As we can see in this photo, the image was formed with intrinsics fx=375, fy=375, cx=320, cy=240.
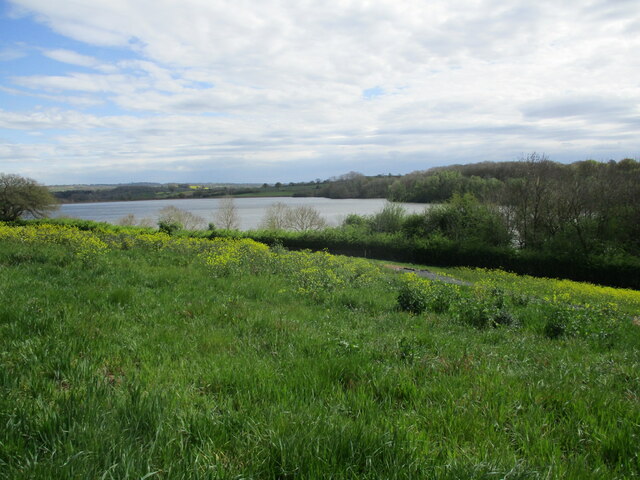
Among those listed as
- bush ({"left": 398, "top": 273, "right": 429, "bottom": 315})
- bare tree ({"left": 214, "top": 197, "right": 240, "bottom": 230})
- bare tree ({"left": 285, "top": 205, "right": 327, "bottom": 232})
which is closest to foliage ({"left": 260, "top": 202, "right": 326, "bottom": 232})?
bare tree ({"left": 285, "top": 205, "right": 327, "bottom": 232})

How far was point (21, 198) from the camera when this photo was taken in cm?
4000

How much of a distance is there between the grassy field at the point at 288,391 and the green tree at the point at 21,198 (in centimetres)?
4168

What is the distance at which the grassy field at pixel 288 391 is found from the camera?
6.74 ft

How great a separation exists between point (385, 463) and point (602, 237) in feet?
112

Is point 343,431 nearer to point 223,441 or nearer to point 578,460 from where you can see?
point 223,441

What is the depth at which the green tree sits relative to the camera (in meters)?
39.2

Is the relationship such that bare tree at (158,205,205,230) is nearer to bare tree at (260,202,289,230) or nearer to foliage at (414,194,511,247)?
bare tree at (260,202,289,230)

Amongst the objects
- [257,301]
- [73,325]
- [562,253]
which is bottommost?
[562,253]

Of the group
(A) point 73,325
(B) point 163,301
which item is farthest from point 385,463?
(B) point 163,301

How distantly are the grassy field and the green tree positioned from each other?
41.7 m

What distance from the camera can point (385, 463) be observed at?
2059mm

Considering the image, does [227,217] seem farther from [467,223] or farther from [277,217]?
[467,223]

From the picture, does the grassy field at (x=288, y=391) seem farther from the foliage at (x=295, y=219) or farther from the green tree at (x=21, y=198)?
the foliage at (x=295, y=219)

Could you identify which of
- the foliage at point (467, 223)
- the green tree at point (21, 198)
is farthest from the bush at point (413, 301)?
the green tree at point (21, 198)
